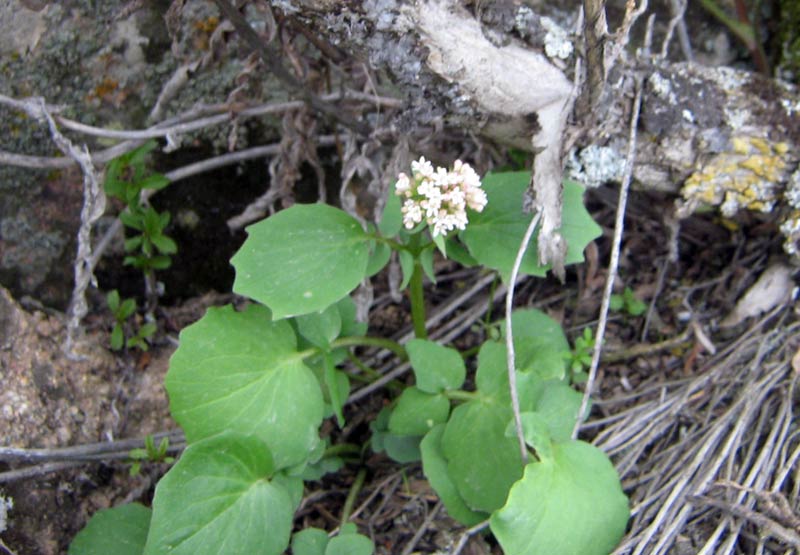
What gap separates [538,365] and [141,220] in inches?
43.0

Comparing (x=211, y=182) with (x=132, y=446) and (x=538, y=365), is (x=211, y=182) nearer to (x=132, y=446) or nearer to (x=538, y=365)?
(x=132, y=446)

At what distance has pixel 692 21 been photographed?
228cm

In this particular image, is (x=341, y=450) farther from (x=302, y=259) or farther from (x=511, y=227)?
(x=511, y=227)

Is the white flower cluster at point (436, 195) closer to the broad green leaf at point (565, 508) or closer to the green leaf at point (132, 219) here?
the broad green leaf at point (565, 508)

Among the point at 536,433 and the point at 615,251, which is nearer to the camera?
the point at 536,433

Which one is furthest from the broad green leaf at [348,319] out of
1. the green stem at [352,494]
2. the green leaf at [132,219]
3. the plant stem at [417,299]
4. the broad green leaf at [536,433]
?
the green leaf at [132,219]

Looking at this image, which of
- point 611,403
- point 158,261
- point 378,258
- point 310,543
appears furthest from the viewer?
point 158,261

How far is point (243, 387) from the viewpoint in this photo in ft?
5.32

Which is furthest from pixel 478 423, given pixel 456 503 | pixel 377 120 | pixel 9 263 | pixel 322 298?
pixel 9 263

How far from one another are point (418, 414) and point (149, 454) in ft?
2.07

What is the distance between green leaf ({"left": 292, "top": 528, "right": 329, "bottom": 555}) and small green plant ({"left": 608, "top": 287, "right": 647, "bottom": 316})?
41.1 inches

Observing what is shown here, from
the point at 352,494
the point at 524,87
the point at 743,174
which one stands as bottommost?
the point at 352,494

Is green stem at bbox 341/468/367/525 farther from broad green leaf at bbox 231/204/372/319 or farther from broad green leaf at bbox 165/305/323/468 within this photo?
broad green leaf at bbox 231/204/372/319

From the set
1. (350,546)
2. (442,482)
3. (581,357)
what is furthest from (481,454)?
(581,357)
